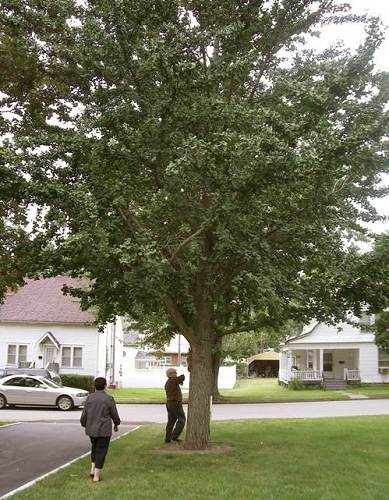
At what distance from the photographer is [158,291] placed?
10461mm

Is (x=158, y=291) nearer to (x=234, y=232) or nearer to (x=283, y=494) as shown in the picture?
(x=234, y=232)

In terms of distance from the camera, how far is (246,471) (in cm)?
1019

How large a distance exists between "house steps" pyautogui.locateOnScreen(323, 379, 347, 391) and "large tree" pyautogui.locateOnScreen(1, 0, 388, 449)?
1131 inches

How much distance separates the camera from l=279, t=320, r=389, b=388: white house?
42375mm

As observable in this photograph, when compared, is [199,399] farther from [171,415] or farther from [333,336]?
[333,336]

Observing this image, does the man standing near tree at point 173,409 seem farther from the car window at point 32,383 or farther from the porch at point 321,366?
the porch at point 321,366

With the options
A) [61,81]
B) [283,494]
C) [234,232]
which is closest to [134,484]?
[283,494]

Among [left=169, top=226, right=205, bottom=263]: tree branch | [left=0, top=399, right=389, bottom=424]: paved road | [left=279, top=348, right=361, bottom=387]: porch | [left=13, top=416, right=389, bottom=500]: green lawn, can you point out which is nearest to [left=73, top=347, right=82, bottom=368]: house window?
[left=0, top=399, right=389, bottom=424]: paved road

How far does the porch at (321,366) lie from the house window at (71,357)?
13859 millimetres

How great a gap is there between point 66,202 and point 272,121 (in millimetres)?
3865

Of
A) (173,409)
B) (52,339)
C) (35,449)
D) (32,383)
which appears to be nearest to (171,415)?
(173,409)

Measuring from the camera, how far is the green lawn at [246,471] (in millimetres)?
8422

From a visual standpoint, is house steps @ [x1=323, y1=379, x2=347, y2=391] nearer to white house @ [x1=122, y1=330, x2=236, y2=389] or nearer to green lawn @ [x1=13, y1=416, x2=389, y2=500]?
white house @ [x1=122, y1=330, x2=236, y2=389]

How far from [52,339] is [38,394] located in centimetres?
1258
